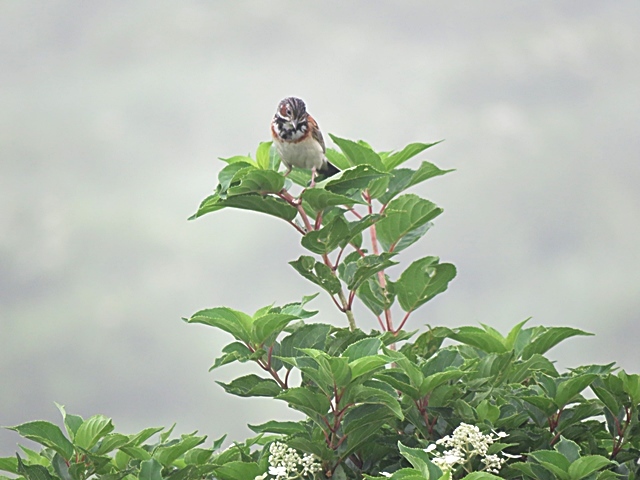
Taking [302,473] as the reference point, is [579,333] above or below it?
above

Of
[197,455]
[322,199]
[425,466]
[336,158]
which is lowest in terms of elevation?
[425,466]

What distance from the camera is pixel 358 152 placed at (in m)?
3.07

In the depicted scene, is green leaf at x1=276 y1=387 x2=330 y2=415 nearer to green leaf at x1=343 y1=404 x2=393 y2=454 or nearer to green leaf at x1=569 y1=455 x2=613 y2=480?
green leaf at x1=343 y1=404 x2=393 y2=454

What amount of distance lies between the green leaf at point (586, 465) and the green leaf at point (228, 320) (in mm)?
1000

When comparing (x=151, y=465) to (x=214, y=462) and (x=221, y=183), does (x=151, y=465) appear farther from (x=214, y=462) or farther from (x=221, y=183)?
(x=221, y=183)

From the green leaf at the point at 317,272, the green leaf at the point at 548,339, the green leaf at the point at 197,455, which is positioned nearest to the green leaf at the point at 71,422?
the green leaf at the point at 197,455

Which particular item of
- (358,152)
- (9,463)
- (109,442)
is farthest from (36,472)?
(358,152)

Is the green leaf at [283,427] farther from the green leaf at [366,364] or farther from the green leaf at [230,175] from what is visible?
the green leaf at [230,175]

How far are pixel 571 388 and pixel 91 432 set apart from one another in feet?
5.05

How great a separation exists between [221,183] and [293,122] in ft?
2.09

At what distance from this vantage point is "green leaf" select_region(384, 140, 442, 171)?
3189 millimetres

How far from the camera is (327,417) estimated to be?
2.36 metres

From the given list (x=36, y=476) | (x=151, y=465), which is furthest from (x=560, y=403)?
(x=36, y=476)

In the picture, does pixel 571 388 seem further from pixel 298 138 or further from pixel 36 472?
pixel 36 472
